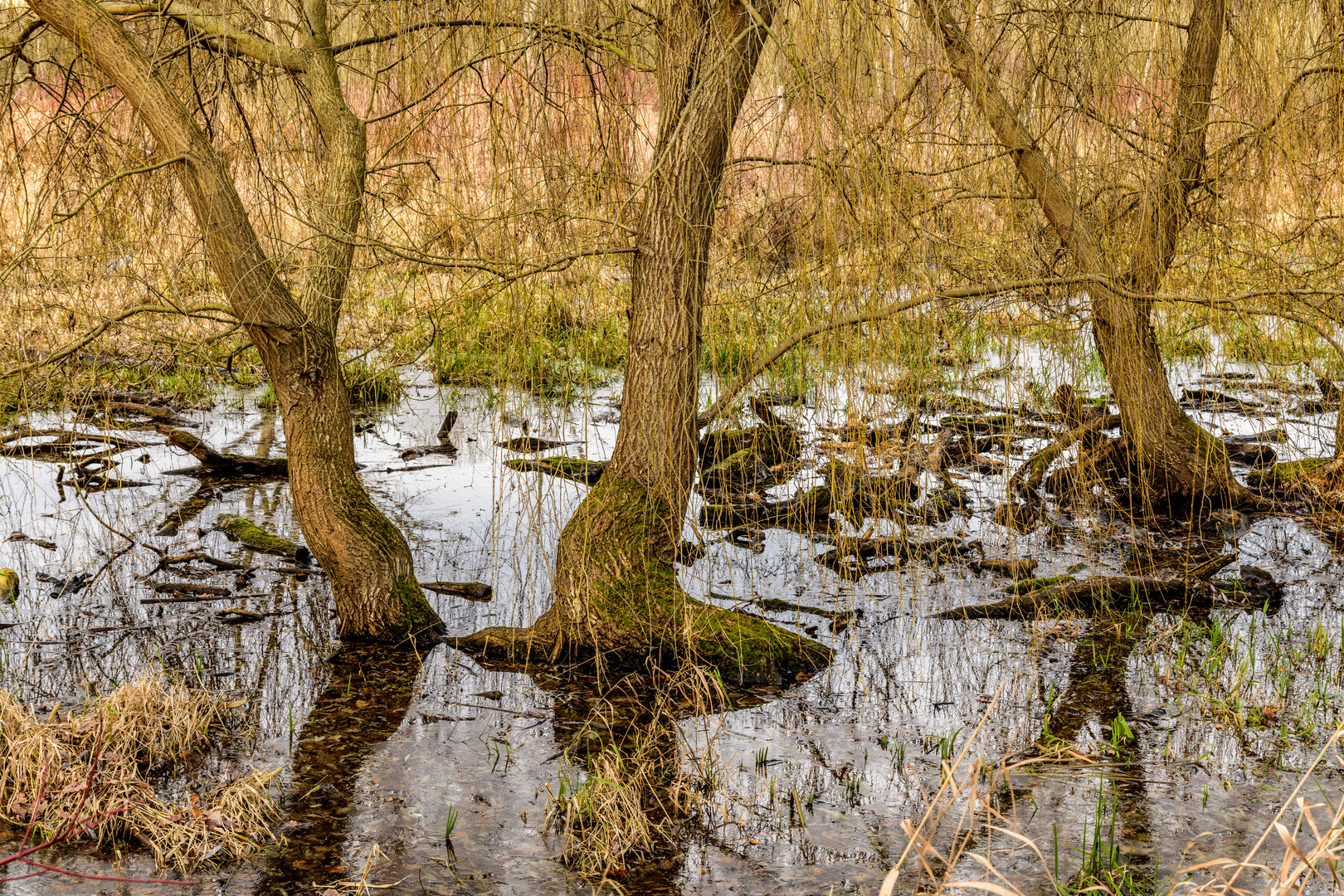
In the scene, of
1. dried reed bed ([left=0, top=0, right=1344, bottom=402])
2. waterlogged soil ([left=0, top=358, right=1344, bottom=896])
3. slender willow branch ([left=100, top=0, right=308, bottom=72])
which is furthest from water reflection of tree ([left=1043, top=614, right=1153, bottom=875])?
slender willow branch ([left=100, top=0, right=308, bottom=72])

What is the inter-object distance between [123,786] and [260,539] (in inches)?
106

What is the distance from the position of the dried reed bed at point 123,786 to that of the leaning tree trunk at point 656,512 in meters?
1.33

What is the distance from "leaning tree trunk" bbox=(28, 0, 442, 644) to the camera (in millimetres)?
4258

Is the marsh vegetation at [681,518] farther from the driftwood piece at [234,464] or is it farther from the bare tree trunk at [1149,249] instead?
the driftwood piece at [234,464]

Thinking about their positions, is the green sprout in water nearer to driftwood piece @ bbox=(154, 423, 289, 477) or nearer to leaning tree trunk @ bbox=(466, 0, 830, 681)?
leaning tree trunk @ bbox=(466, 0, 830, 681)

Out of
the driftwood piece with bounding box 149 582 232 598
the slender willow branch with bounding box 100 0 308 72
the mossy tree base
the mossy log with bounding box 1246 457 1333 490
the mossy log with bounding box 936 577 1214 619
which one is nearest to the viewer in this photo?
the mossy tree base

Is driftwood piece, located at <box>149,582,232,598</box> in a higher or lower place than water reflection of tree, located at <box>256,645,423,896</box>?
higher

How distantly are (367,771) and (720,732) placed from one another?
1178 mm

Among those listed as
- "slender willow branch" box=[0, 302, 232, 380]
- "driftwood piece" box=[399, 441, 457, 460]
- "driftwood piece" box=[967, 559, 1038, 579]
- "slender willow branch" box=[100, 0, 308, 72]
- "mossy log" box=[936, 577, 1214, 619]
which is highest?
"slender willow branch" box=[100, 0, 308, 72]

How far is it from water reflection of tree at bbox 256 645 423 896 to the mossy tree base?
52 cm

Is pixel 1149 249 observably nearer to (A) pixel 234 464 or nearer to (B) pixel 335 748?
(B) pixel 335 748

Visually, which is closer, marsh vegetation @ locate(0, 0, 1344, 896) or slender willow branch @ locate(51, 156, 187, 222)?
marsh vegetation @ locate(0, 0, 1344, 896)

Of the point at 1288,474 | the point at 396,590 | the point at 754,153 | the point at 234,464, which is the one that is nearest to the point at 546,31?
the point at 754,153

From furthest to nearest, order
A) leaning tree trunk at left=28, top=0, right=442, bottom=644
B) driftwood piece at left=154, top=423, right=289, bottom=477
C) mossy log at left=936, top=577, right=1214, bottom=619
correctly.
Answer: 1. driftwood piece at left=154, top=423, right=289, bottom=477
2. mossy log at left=936, top=577, right=1214, bottom=619
3. leaning tree trunk at left=28, top=0, right=442, bottom=644
